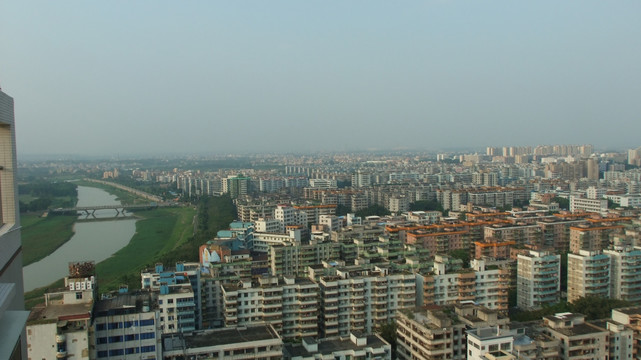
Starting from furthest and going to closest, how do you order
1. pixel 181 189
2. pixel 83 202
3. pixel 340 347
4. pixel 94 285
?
pixel 181 189, pixel 83 202, pixel 340 347, pixel 94 285

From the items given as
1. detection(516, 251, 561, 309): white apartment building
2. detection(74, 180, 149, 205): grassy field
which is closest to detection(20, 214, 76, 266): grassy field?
detection(74, 180, 149, 205): grassy field

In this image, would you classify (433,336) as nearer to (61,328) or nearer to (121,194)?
(61,328)

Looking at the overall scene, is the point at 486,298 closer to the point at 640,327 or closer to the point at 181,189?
the point at 640,327

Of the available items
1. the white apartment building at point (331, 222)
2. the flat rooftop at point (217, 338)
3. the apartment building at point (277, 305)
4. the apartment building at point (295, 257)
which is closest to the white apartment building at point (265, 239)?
the apartment building at point (295, 257)

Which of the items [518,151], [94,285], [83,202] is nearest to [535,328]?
[94,285]

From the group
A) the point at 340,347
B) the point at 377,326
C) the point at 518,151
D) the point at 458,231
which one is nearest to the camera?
the point at 340,347
